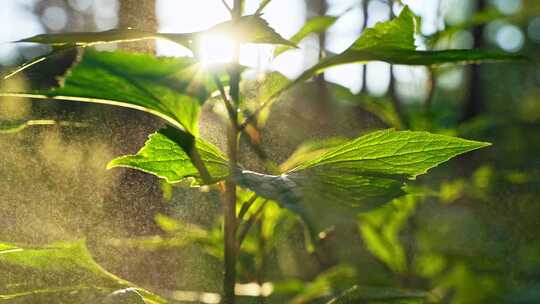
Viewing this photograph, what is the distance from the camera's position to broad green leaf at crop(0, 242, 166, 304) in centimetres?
41

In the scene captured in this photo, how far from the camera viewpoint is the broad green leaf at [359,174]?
0.28 meters

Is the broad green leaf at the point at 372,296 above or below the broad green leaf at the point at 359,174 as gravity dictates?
below

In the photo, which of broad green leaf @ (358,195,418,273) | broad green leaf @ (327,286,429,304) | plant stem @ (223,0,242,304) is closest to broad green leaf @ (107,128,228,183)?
plant stem @ (223,0,242,304)

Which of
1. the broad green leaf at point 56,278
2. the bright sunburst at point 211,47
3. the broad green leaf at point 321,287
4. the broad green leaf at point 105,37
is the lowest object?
the broad green leaf at point 321,287

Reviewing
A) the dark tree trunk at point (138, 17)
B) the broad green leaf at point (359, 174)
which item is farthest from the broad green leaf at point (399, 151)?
the dark tree trunk at point (138, 17)

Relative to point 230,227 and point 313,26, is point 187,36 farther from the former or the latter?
point 313,26

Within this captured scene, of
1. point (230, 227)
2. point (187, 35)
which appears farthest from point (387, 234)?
point (187, 35)

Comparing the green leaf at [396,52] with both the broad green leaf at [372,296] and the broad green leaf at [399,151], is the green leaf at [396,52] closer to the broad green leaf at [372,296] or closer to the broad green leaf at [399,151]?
the broad green leaf at [399,151]

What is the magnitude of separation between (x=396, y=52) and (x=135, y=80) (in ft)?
0.51

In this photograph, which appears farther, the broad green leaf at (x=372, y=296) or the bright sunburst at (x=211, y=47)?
the broad green leaf at (x=372, y=296)

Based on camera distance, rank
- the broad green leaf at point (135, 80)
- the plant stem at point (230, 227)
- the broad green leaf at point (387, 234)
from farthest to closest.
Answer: the broad green leaf at point (387, 234) < the plant stem at point (230, 227) < the broad green leaf at point (135, 80)

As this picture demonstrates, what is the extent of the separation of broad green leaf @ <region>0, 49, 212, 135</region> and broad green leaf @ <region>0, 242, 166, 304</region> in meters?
0.16

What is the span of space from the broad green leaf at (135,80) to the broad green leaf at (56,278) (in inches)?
6.4

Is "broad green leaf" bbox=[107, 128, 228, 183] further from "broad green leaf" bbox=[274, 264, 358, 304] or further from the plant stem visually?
"broad green leaf" bbox=[274, 264, 358, 304]
